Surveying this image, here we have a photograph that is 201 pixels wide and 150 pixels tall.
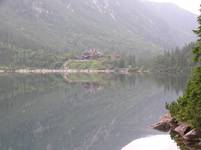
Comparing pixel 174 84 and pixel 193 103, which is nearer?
pixel 193 103

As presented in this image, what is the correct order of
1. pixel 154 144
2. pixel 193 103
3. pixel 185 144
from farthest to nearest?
pixel 154 144, pixel 193 103, pixel 185 144

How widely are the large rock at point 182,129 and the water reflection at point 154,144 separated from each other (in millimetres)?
1285

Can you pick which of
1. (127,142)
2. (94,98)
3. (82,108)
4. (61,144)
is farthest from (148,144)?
(94,98)

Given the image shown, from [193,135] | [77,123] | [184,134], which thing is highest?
[193,135]

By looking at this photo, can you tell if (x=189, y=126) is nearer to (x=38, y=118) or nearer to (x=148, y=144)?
(x=148, y=144)

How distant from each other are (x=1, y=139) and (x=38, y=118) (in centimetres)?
2228

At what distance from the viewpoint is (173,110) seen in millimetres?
48094

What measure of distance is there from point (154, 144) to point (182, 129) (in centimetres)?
353

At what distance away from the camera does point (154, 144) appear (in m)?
43.9

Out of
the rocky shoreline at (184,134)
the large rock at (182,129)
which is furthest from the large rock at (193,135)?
the large rock at (182,129)

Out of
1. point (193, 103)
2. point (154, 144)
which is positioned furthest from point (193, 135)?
point (154, 144)

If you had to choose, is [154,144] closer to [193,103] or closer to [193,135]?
[193,135]

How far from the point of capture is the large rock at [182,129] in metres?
41.7

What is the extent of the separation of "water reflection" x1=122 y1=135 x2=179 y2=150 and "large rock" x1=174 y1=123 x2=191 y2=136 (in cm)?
129
